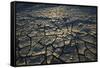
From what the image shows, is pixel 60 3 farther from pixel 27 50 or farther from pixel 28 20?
pixel 27 50

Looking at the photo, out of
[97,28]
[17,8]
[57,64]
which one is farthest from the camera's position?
[97,28]

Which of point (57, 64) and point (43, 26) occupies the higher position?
point (43, 26)

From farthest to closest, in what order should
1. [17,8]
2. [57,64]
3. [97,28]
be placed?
1. [97,28]
2. [57,64]
3. [17,8]

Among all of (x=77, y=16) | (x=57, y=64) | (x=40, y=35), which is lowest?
(x=57, y=64)

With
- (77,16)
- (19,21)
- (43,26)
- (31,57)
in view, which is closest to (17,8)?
(19,21)

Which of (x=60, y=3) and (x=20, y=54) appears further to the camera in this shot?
(x=60, y=3)

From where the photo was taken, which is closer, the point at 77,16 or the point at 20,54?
the point at 20,54

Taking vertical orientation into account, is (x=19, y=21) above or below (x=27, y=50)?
above

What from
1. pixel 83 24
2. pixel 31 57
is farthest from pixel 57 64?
pixel 83 24
